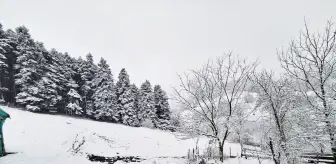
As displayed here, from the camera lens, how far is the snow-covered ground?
51.0ft

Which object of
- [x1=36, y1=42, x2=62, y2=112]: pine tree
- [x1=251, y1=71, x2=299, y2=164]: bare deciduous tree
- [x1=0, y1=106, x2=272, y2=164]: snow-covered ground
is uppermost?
[x1=36, y1=42, x2=62, y2=112]: pine tree

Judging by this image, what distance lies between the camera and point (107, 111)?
129 ft

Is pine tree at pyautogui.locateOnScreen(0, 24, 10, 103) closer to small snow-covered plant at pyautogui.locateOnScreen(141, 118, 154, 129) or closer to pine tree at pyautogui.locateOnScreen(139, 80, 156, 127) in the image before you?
pine tree at pyautogui.locateOnScreen(139, 80, 156, 127)

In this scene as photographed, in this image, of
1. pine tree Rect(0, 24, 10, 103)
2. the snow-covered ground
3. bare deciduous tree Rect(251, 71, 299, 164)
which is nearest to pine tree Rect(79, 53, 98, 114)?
pine tree Rect(0, 24, 10, 103)

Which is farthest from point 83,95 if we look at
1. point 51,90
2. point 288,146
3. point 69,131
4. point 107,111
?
point 288,146

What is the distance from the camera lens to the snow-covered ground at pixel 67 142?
51.0 feet

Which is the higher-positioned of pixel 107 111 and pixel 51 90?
pixel 51 90

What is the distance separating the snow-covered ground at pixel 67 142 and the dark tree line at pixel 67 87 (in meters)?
6.92

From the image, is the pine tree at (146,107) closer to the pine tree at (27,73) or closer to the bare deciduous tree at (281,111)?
the pine tree at (27,73)

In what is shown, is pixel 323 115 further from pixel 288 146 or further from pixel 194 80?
pixel 194 80

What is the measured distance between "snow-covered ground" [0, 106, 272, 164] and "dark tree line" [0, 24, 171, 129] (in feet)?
22.7

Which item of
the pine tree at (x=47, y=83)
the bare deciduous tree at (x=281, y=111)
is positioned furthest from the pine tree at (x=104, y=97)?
the bare deciduous tree at (x=281, y=111)

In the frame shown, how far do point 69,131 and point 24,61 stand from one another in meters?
15.1

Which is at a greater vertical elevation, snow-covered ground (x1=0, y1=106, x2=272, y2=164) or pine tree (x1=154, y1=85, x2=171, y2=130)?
pine tree (x1=154, y1=85, x2=171, y2=130)
